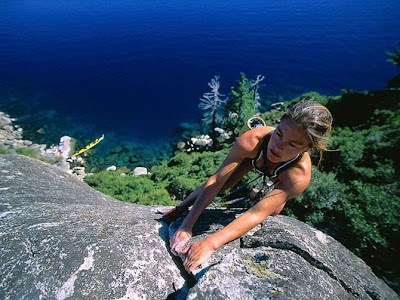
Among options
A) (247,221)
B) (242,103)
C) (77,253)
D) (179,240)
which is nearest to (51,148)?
(242,103)

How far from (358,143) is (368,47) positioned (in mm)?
64907

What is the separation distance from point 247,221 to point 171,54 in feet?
210

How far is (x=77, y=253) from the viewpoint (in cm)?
297

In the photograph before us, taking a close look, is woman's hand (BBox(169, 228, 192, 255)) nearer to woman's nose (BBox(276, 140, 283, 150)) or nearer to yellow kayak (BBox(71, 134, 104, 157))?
woman's nose (BBox(276, 140, 283, 150))

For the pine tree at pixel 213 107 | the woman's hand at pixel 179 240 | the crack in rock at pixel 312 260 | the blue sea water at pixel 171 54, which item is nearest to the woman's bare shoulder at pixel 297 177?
the crack in rock at pixel 312 260

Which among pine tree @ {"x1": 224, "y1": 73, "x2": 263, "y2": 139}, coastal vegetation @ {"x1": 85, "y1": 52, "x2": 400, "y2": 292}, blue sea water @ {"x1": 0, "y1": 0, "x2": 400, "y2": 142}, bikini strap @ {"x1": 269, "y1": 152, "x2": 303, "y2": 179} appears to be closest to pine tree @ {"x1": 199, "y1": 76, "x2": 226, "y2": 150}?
pine tree @ {"x1": 224, "y1": 73, "x2": 263, "y2": 139}

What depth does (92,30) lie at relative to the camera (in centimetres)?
7025

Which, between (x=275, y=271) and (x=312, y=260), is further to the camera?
(x=312, y=260)

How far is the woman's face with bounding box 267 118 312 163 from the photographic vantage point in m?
2.87

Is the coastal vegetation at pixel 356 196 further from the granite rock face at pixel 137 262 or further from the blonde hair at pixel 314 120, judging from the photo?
the granite rock face at pixel 137 262

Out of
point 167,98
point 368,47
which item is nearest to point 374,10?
point 368,47

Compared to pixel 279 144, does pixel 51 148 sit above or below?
below

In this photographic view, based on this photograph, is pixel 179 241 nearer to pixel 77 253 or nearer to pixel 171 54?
pixel 77 253

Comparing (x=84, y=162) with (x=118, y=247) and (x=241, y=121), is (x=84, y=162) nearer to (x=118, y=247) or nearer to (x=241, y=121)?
(x=241, y=121)
